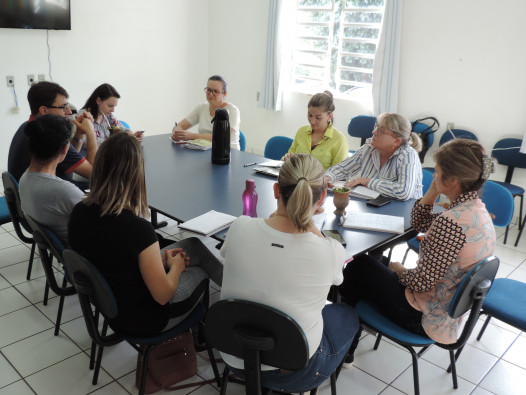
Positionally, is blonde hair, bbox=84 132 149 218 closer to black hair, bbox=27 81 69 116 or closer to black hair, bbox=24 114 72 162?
black hair, bbox=24 114 72 162

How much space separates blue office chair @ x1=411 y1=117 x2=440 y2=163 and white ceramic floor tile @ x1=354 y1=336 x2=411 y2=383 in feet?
8.54

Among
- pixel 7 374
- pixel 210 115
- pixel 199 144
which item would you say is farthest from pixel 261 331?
pixel 210 115

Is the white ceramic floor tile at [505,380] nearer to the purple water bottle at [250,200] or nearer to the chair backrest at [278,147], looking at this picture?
the purple water bottle at [250,200]

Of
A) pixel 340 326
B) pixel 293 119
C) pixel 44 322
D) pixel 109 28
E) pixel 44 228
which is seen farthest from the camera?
pixel 293 119

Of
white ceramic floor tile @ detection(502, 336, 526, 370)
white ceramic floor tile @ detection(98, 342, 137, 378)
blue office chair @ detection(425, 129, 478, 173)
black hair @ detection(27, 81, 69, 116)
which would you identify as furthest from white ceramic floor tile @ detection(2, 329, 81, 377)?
blue office chair @ detection(425, 129, 478, 173)

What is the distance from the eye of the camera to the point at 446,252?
1733 mm

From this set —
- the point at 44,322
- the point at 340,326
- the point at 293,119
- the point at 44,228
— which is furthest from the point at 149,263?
the point at 293,119

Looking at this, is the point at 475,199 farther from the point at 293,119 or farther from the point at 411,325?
the point at 293,119

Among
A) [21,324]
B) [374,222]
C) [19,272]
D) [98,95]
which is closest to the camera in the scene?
[374,222]

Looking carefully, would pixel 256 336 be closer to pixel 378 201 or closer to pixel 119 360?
pixel 119 360

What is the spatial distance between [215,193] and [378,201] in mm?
905

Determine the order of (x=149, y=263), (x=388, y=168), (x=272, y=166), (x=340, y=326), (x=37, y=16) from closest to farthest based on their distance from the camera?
(x=149, y=263), (x=340, y=326), (x=388, y=168), (x=272, y=166), (x=37, y=16)

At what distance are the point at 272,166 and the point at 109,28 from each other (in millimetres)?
3500

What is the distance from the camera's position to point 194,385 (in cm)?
211
